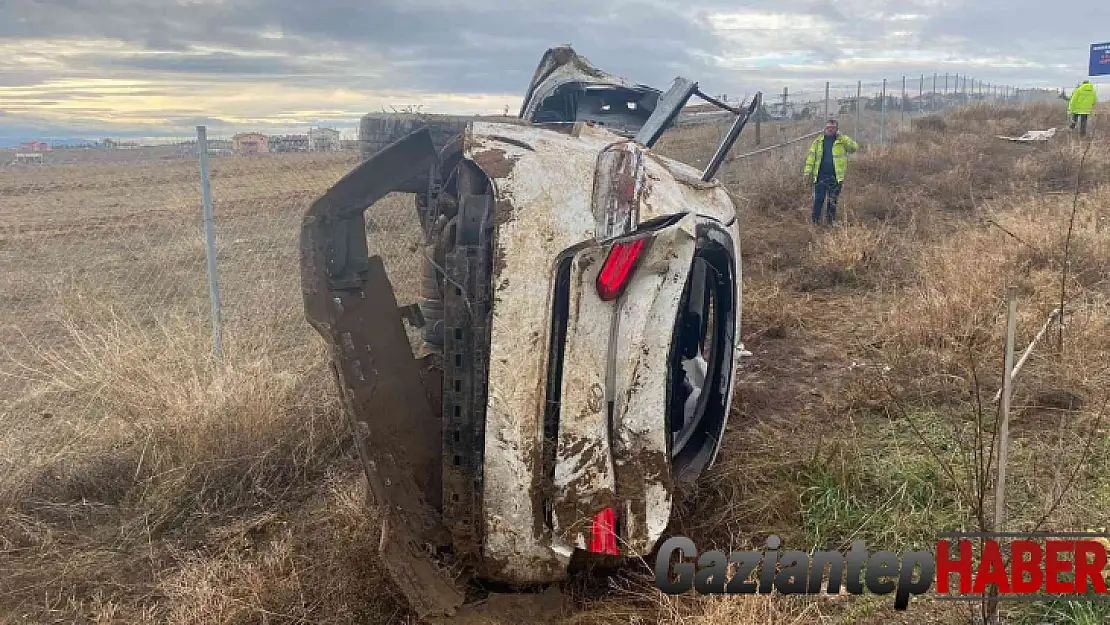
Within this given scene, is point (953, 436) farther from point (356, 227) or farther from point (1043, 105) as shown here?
point (1043, 105)

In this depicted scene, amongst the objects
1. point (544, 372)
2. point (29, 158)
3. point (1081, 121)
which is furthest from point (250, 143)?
point (1081, 121)

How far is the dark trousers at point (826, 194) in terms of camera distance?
10320 mm

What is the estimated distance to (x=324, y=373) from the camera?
4.66 m

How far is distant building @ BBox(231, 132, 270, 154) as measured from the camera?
5023 mm

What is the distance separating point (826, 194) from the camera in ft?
34.3

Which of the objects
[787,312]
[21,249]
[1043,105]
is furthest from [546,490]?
[1043,105]

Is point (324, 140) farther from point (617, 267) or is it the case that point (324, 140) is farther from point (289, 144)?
point (617, 267)

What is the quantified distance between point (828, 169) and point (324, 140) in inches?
265

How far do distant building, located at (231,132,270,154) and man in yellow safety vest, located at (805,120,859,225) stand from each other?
7080mm

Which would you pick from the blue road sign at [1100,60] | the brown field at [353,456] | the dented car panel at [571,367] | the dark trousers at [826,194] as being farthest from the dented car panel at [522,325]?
the blue road sign at [1100,60]

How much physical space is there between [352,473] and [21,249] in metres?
9.38

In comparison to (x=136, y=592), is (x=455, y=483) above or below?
above

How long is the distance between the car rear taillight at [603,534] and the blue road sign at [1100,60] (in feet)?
80.8

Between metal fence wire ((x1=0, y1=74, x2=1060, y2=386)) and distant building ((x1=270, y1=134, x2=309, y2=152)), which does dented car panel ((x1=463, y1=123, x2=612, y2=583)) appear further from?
distant building ((x1=270, y1=134, x2=309, y2=152))
